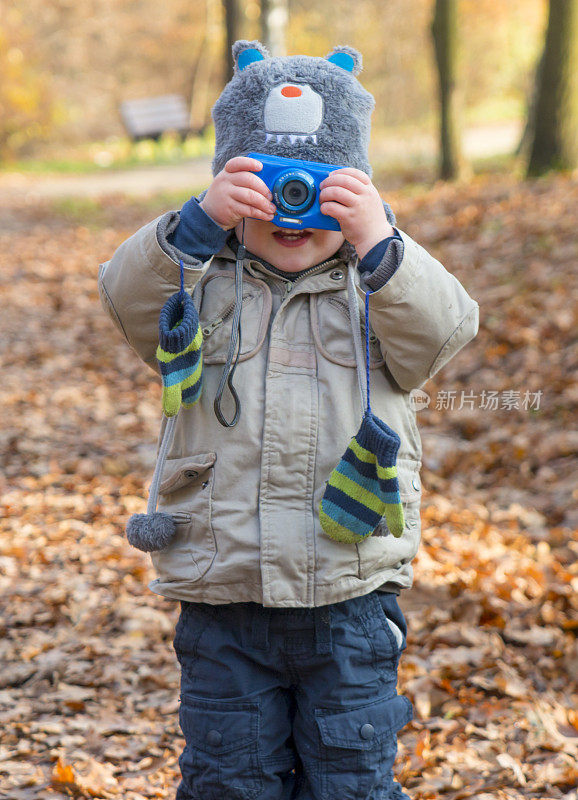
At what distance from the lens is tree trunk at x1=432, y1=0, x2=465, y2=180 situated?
1148cm

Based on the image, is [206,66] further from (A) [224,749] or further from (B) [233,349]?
(A) [224,749]

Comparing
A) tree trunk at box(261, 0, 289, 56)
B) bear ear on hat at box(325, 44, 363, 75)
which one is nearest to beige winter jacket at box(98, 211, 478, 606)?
bear ear on hat at box(325, 44, 363, 75)

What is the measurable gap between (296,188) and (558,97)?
28.2 ft

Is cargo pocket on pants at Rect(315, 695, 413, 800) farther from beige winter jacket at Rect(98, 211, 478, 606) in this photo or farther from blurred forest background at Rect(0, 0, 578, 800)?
blurred forest background at Rect(0, 0, 578, 800)

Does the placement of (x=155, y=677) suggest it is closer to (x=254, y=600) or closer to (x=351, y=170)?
(x=254, y=600)

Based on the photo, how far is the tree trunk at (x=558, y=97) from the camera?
9.19 m

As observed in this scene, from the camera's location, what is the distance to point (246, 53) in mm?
2152

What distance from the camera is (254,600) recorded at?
6.55 feet

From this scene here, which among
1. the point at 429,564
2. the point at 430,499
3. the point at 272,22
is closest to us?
the point at 429,564

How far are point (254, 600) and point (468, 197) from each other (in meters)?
8.95

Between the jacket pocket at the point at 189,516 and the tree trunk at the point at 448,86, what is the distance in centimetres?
1101

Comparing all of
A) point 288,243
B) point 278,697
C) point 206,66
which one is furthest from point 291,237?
point 206,66

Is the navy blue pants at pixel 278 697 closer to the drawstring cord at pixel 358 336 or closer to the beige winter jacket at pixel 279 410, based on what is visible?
the beige winter jacket at pixel 279 410

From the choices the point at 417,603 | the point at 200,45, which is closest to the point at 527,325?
the point at 417,603
